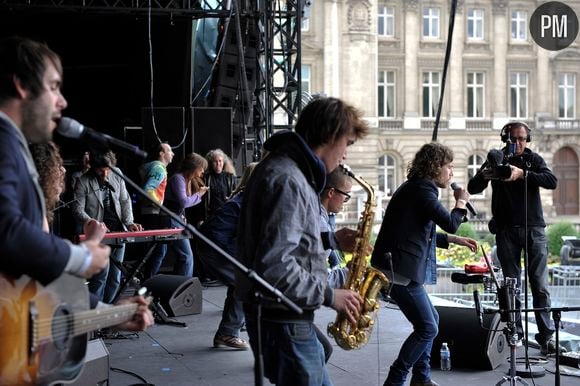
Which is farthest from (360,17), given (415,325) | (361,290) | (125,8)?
(361,290)

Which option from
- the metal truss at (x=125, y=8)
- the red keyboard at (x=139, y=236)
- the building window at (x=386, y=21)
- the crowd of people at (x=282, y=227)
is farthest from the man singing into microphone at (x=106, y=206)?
the building window at (x=386, y=21)

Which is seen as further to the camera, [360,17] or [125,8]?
[360,17]

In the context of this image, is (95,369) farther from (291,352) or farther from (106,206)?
(106,206)

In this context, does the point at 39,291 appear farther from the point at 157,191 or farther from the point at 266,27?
the point at 266,27

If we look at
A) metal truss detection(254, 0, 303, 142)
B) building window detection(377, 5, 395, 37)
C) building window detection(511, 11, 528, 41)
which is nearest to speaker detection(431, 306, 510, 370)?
metal truss detection(254, 0, 303, 142)

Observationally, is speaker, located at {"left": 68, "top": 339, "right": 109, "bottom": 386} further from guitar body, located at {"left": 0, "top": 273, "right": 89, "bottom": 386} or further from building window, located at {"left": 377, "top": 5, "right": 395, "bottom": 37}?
building window, located at {"left": 377, "top": 5, "right": 395, "bottom": 37}

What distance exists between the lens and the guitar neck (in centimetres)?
284

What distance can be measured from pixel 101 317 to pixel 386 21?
44656 mm

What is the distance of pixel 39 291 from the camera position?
271cm

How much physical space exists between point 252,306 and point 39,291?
982 mm

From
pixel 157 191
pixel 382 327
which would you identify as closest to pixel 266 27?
pixel 157 191

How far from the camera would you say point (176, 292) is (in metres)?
9.29

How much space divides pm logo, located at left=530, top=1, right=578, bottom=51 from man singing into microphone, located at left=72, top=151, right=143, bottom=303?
744cm

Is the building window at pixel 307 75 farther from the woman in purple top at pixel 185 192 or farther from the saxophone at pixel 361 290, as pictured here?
the saxophone at pixel 361 290
